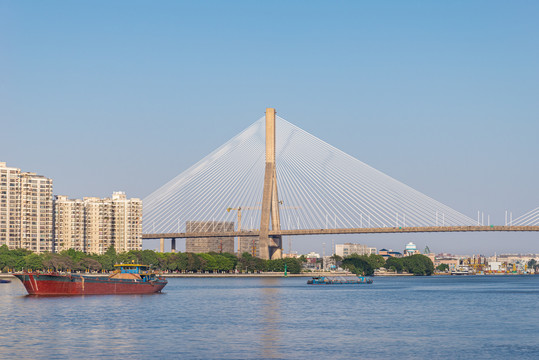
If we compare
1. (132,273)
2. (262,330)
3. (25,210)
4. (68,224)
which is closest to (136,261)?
(25,210)

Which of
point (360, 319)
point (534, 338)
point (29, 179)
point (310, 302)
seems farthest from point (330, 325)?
point (29, 179)

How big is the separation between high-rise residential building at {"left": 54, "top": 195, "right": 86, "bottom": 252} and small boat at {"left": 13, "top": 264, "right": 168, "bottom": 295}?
93358 mm

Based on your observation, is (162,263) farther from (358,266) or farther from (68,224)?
(358,266)

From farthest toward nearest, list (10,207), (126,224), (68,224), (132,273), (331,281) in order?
(126,224)
(68,224)
(10,207)
(331,281)
(132,273)

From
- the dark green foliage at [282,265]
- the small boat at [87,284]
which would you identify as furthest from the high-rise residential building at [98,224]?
the small boat at [87,284]

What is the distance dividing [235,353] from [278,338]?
5792mm

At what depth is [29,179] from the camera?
161 meters

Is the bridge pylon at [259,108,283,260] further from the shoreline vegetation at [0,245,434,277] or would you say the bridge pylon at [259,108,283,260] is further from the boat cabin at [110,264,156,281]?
the boat cabin at [110,264,156,281]

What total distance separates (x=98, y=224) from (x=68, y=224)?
6.74 metres

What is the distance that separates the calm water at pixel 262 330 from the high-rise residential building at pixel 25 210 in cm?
9141

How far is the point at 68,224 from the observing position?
176 m

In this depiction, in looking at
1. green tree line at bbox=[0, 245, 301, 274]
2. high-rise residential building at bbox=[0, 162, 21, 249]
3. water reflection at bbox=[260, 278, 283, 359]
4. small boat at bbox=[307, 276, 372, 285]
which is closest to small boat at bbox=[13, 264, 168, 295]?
water reflection at bbox=[260, 278, 283, 359]

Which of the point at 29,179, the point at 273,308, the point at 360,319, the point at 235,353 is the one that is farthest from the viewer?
the point at 29,179

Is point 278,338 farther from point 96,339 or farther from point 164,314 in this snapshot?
point 164,314
